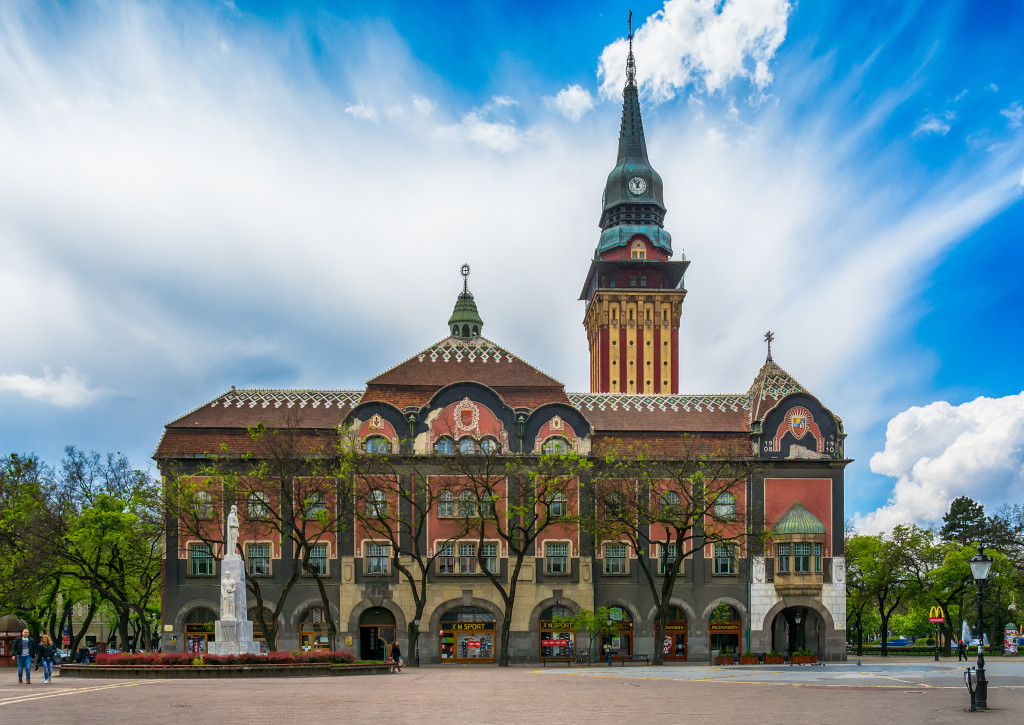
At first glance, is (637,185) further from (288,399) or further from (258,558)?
(258,558)

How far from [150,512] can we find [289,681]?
1122 inches

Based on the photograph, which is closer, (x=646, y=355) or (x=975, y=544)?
(x=975, y=544)

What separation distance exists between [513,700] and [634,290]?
71785mm

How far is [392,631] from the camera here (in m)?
60.5

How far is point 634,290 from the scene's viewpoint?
318 feet

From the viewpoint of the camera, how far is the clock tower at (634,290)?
96188 millimetres

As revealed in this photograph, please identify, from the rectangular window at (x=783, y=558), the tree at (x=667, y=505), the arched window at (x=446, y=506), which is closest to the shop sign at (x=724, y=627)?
the tree at (x=667, y=505)

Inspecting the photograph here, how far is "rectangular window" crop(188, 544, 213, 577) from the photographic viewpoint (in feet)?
198

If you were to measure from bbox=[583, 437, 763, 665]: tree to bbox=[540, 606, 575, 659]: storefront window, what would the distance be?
4883 millimetres

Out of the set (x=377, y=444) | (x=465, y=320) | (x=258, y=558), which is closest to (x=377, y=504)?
(x=377, y=444)

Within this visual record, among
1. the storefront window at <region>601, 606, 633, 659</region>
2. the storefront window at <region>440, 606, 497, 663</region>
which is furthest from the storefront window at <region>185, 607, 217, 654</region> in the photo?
the storefront window at <region>601, 606, 633, 659</region>

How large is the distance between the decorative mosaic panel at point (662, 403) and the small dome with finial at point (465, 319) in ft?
30.5

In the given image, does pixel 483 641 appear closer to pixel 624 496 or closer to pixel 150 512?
pixel 624 496

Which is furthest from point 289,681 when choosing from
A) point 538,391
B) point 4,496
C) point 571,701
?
point 4,496
